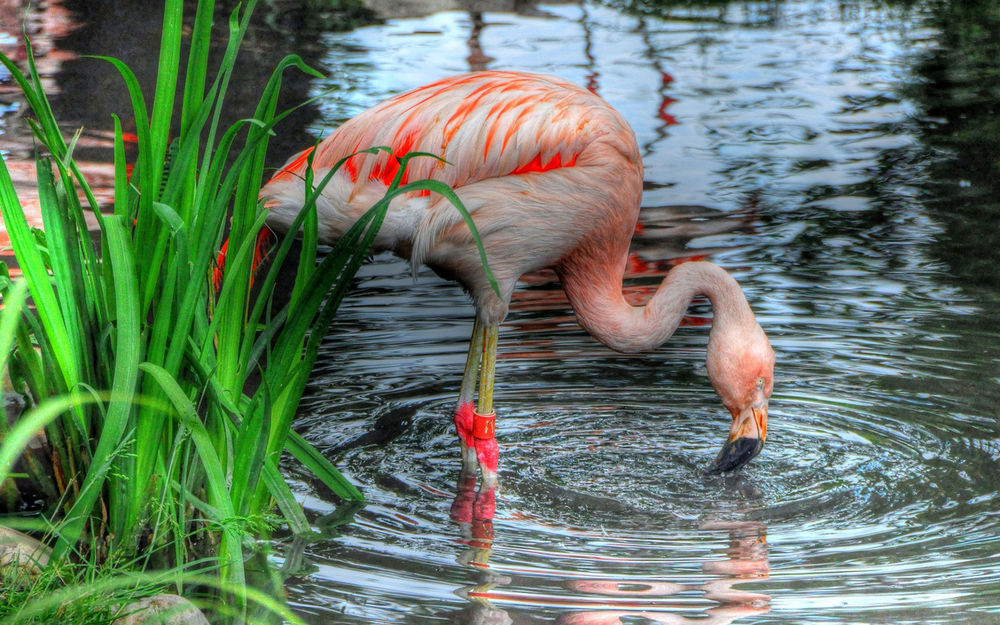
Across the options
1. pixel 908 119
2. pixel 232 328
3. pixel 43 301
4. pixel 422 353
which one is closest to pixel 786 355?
pixel 422 353

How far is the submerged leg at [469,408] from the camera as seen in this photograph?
4395 mm

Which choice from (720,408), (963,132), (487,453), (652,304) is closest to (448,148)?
(652,304)

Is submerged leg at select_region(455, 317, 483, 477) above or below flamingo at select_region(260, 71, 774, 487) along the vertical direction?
below

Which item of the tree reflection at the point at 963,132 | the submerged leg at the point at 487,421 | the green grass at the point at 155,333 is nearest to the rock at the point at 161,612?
the green grass at the point at 155,333

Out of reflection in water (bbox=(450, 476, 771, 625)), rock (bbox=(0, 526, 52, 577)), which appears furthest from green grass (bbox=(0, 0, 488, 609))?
reflection in water (bbox=(450, 476, 771, 625))

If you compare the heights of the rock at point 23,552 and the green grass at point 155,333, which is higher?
the green grass at point 155,333

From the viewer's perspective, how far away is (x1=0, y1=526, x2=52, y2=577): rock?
2.80 metres

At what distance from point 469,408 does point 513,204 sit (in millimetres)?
802

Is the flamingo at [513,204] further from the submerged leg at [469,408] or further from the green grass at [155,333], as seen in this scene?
the green grass at [155,333]

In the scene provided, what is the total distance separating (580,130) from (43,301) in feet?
6.77

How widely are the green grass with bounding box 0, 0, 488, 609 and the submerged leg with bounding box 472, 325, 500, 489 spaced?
1.24 meters

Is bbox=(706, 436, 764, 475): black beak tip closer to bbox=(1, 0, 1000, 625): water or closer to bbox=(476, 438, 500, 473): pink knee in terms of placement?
bbox=(1, 0, 1000, 625): water

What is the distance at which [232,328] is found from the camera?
324 centimetres

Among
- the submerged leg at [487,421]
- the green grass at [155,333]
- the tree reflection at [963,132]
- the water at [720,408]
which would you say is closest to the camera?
the green grass at [155,333]
